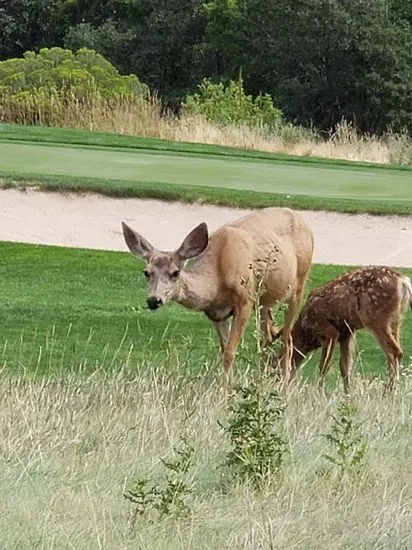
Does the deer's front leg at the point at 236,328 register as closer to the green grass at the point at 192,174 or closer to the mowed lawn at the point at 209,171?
the green grass at the point at 192,174

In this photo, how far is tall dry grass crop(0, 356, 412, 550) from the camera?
192 inches

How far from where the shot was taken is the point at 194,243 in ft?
27.5

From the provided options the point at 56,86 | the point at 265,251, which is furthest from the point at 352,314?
the point at 56,86

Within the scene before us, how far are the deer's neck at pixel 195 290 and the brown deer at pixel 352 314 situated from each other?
906 mm

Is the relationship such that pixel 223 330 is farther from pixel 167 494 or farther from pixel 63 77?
pixel 63 77

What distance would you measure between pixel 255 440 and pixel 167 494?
2.69 ft

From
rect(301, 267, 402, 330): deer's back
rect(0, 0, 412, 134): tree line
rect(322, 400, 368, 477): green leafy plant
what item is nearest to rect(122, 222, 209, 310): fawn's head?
rect(301, 267, 402, 330): deer's back

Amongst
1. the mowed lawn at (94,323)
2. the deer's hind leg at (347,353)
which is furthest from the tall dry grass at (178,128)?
the deer's hind leg at (347,353)

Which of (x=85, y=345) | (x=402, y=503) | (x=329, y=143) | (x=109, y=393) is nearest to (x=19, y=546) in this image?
(x=402, y=503)

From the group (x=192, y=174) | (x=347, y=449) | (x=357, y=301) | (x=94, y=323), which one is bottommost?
(x=94, y=323)

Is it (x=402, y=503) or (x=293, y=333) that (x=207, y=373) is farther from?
(x=402, y=503)

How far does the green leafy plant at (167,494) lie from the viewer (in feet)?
16.7

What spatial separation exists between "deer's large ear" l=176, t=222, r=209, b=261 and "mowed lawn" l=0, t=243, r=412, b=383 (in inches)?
22.3

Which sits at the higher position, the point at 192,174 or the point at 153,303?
the point at 192,174
